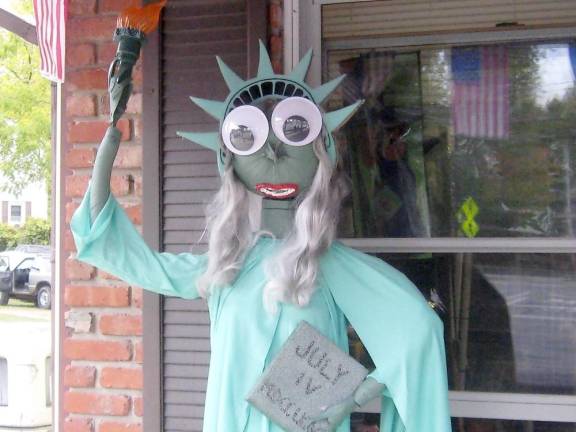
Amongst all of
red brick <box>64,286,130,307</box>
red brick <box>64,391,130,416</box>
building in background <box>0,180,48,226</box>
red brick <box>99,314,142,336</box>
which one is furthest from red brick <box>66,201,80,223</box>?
building in background <box>0,180,48,226</box>

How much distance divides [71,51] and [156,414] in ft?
4.31

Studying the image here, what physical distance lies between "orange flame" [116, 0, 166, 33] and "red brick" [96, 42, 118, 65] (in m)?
0.73

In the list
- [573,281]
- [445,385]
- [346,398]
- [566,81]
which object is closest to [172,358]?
[346,398]

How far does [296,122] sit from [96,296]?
3.64ft

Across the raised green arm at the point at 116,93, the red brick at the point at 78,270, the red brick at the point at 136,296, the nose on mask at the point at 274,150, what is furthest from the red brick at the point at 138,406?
the nose on mask at the point at 274,150

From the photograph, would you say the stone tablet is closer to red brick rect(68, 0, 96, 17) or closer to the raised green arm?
the raised green arm

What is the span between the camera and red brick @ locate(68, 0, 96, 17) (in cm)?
265

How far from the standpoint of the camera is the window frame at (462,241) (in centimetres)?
259

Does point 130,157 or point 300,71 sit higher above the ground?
point 300,71

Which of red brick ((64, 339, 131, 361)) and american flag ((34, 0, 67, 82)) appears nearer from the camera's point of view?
american flag ((34, 0, 67, 82))

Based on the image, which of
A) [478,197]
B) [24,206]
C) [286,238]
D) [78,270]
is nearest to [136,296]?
[78,270]

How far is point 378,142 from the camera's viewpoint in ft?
9.46

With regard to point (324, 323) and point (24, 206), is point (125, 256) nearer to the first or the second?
point (324, 323)

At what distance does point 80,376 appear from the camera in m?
2.61
